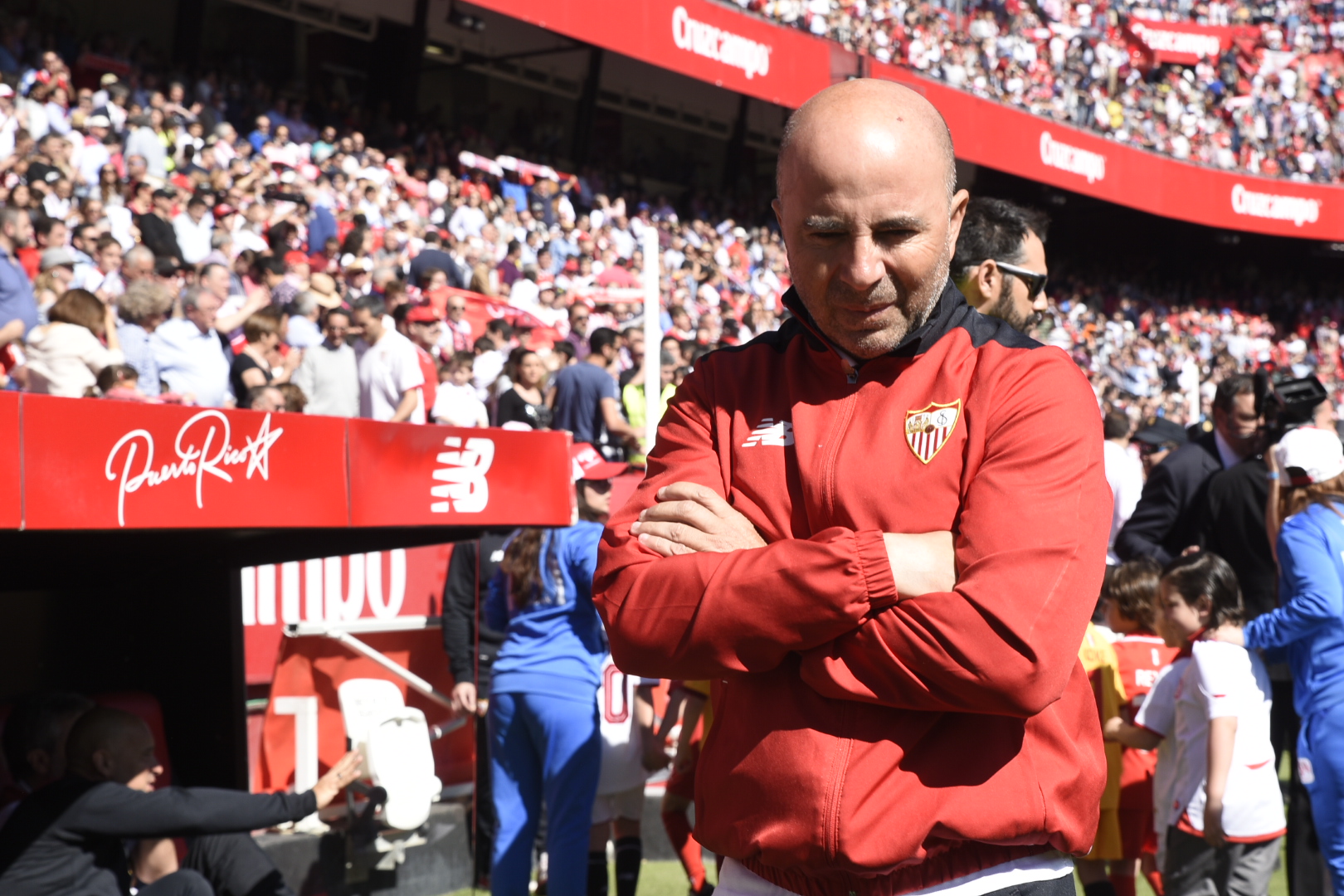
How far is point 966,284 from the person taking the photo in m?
2.79

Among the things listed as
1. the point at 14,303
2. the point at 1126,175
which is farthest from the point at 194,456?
the point at 1126,175

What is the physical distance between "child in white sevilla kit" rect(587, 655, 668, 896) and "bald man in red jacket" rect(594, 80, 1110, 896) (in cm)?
394

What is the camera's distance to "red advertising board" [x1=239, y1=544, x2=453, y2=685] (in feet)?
18.4

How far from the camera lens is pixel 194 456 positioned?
10.0 ft

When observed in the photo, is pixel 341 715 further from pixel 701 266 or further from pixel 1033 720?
pixel 701 266

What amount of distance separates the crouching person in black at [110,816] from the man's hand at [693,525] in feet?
8.26

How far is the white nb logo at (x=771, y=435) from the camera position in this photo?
5.83ft

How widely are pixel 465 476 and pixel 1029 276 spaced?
1.80 metres

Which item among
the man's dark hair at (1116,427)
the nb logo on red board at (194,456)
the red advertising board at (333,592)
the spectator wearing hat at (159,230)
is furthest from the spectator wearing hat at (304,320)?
the nb logo on red board at (194,456)

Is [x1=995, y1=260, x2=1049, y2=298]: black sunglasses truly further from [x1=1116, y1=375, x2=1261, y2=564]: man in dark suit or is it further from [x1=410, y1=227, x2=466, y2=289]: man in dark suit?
[x1=410, y1=227, x2=466, y2=289]: man in dark suit

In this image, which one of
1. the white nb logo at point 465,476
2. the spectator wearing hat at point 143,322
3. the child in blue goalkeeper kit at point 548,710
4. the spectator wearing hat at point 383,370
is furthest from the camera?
the spectator wearing hat at point 383,370

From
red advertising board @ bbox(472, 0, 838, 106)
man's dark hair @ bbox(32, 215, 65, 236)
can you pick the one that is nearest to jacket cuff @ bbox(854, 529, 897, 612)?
man's dark hair @ bbox(32, 215, 65, 236)

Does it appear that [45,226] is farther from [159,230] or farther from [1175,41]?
[1175,41]

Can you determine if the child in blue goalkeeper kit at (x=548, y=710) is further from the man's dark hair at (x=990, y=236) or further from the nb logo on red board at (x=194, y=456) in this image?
the man's dark hair at (x=990, y=236)
